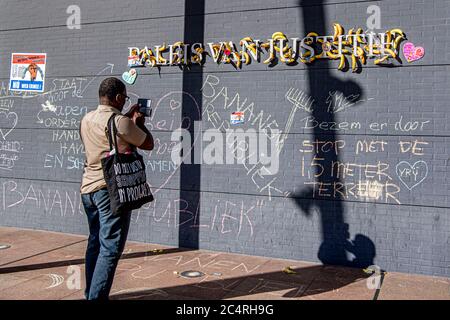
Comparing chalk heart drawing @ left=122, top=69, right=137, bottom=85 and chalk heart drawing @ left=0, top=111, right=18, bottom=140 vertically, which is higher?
chalk heart drawing @ left=122, top=69, right=137, bottom=85

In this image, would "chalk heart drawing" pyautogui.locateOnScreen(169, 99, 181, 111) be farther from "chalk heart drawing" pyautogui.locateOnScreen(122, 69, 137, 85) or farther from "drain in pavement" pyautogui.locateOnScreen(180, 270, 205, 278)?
"drain in pavement" pyautogui.locateOnScreen(180, 270, 205, 278)

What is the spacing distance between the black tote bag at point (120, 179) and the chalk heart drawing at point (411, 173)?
10.6ft

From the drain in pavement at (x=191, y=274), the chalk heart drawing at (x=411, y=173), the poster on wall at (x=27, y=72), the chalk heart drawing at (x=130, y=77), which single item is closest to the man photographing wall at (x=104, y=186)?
the drain in pavement at (x=191, y=274)

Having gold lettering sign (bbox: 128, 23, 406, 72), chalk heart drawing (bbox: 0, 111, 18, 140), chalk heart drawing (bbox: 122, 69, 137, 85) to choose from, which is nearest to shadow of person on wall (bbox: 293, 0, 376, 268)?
gold lettering sign (bbox: 128, 23, 406, 72)

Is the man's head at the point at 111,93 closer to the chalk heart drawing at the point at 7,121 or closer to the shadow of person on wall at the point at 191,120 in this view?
the shadow of person on wall at the point at 191,120

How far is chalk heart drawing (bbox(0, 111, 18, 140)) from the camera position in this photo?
7.43m

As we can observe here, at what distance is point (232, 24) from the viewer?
6.12 m

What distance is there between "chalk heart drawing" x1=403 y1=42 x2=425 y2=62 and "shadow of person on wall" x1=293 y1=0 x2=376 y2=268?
64cm

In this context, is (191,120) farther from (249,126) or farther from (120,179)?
(120,179)

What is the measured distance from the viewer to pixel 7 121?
748 centimetres

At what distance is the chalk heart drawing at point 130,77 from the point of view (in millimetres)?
6648

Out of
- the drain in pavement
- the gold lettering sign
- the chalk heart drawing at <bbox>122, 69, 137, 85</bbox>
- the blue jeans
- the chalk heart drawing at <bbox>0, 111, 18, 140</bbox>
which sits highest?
Answer: the gold lettering sign
